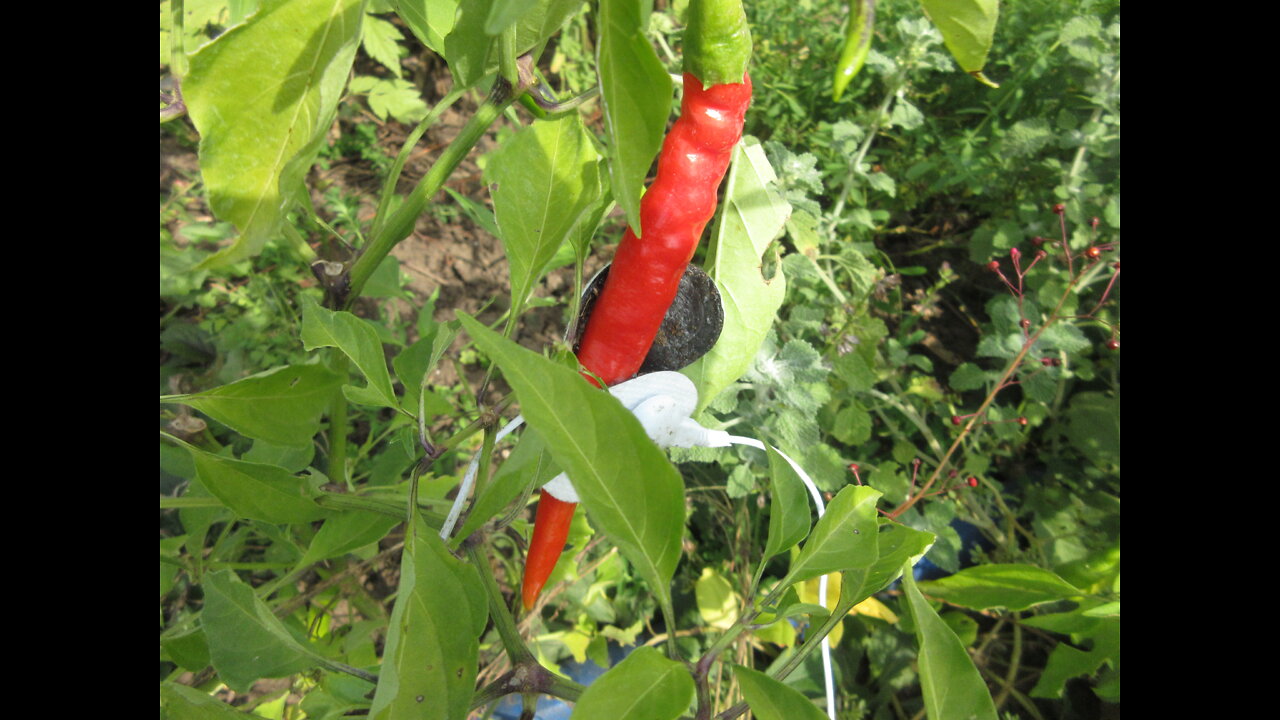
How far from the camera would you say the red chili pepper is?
0.67m

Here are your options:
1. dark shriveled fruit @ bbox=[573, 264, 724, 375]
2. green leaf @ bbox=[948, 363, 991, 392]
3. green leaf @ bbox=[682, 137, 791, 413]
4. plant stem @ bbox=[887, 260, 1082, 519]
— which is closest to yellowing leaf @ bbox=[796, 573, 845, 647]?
plant stem @ bbox=[887, 260, 1082, 519]

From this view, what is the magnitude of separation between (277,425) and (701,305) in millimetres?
490

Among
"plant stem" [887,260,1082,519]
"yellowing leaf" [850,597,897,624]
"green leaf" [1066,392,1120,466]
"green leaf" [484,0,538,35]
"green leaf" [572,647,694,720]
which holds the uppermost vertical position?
"green leaf" [484,0,538,35]

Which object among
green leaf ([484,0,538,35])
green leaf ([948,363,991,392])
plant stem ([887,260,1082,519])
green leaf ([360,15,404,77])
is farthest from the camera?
green leaf ([360,15,404,77])

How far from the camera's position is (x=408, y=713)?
1.74 feet

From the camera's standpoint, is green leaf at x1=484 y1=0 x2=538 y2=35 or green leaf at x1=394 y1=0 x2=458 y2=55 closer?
green leaf at x1=484 y1=0 x2=538 y2=35

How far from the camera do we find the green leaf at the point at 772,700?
0.52 m

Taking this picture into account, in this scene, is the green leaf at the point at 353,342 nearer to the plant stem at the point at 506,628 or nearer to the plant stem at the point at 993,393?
the plant stem at the point at 506,628

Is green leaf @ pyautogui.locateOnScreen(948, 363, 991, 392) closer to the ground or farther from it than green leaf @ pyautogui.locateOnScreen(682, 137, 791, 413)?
closer to the ground

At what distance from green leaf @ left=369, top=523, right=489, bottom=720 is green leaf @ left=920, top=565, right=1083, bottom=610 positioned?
823 millimetres

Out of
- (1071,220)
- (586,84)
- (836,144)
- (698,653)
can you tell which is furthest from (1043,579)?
(586,84)

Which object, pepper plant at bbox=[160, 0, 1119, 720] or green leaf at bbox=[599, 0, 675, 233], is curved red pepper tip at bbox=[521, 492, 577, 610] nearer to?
pepper plant at bbox=[160, 0, 1119, 720]

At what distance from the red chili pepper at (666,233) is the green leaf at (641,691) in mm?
306
